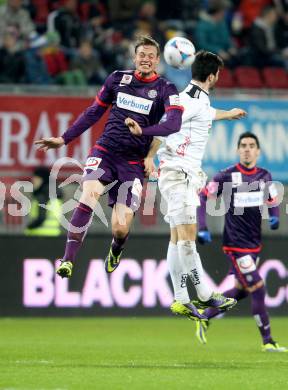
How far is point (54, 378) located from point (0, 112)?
8.78m

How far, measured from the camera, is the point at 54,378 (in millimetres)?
8828

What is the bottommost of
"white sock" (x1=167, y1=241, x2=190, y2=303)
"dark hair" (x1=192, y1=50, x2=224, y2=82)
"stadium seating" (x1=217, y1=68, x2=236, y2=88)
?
"white sock" (x1=167, y1=241, x2=190, y2=303)

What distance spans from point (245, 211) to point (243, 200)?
0.43 feet

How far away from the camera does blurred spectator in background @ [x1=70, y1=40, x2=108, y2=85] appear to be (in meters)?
18.5

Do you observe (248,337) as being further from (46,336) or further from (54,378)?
(54,378)

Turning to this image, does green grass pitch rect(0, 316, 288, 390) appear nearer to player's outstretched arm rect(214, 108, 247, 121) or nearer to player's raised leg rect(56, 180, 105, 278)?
player's raised leg rect(56, 180, 105, 278)

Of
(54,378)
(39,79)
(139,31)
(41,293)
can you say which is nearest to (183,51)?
(54,378)

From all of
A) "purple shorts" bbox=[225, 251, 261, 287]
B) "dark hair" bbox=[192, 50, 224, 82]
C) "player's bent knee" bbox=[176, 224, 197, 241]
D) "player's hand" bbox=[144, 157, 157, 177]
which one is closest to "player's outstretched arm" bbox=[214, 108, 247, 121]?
"dark hair" bbox=[192, 50, 224, 82]

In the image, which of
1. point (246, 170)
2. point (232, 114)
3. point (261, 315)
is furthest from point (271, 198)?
point (232, 114)

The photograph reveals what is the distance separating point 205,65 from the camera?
35.7 ft

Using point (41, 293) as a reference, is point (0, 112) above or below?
Result: above

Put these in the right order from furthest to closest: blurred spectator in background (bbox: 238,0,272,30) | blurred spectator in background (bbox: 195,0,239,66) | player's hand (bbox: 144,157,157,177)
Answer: blurred spectator in background (bbox: 238,0,272,30) → blurred spectator in background (bbox: 195,0,239,66) → player's hand (bbox: 144,157,157,177)

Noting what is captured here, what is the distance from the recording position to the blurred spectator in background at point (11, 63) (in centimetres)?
1781

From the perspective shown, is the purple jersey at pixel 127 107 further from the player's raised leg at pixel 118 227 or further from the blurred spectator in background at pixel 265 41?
the blurred spectator in background at pixel 265 41
